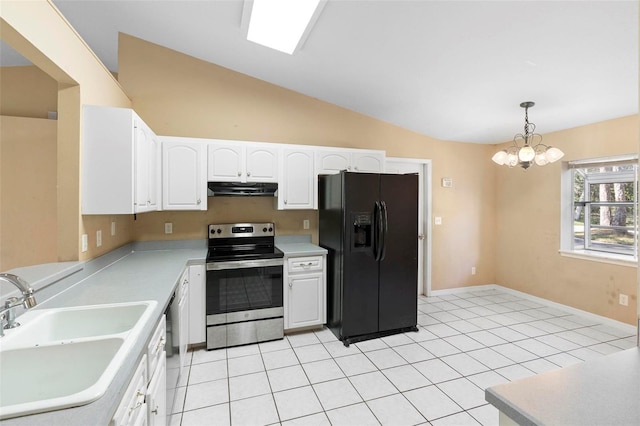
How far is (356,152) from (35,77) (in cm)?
372

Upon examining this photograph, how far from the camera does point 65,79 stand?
188 centimetres

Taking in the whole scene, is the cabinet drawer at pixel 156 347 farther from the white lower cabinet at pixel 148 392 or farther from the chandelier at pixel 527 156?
the chandelier at pixel 527 156

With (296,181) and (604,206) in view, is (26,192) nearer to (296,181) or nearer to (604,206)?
(296,181)

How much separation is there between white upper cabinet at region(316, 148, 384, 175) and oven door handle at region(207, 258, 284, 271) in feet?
3.79

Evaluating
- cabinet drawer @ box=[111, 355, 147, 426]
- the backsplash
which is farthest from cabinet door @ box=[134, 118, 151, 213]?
cabinet drawer @ box=[111, 355, 147, 426]

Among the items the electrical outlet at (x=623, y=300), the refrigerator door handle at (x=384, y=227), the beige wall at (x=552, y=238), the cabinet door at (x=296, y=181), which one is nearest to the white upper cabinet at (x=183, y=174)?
the cabinet door at (x=296, y=181)

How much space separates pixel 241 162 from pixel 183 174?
587 millimetres

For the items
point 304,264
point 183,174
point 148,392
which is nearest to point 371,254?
point 304,264

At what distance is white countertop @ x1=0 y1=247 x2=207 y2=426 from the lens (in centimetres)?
80

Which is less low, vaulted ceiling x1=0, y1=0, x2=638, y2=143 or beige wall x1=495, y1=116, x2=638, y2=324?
vaulted ceiling x1=0, y1=0, x2=638, y2=143

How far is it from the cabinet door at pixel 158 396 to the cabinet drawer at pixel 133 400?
0.08 meters

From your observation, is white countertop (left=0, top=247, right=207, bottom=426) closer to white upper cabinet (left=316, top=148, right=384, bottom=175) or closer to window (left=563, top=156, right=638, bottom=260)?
white upper cabinet (left=316, top=148, right=384, bottom=175)

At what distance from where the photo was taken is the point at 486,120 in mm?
3752

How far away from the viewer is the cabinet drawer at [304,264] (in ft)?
10.3
